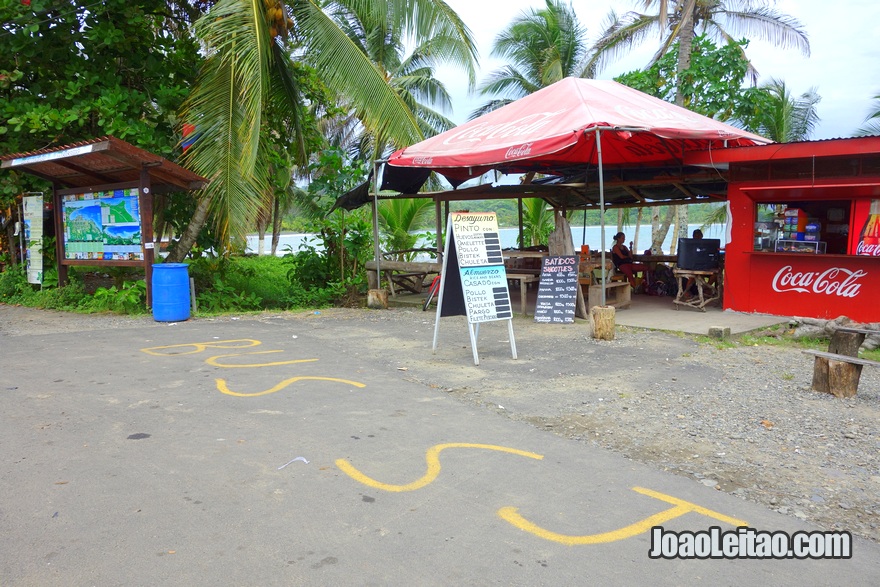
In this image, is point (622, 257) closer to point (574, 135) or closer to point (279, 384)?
point (574, 135)

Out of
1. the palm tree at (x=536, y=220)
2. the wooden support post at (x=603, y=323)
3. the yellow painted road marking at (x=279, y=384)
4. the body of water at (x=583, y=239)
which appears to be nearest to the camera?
the yellow painted road marking at (x=279, y=384)

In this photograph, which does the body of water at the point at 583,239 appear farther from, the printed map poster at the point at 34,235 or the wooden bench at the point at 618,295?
the printed map poster at the point at 34,235

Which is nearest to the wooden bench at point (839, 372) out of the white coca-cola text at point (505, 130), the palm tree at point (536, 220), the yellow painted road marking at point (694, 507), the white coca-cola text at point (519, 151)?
the yellow painted road marking at point (694, 507)

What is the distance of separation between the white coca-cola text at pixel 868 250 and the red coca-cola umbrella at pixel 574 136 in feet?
7.78

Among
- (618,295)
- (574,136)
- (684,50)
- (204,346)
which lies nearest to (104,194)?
(204,346)

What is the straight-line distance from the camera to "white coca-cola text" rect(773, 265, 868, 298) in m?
10.0

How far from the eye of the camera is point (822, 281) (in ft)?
33.7

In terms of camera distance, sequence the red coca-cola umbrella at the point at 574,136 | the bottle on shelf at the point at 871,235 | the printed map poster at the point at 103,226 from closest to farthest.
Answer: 1. the bottle on shelf at the point at 871,235
2. the red coca-cola umbrella at the point at 574,136
3. the printed map poster at the point at 103,226

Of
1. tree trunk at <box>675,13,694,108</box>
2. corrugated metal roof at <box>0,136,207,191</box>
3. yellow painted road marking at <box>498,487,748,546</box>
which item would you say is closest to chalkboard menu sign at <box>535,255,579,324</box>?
corrugated metal roof at <box>0,136,207,191</box>

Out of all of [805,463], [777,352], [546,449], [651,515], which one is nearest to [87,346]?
[546,449]

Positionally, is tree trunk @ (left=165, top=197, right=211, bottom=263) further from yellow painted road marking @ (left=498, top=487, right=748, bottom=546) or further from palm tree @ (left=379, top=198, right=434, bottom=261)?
yellow painted road marking @ (left=498, top=487, right=748, bottom=546)

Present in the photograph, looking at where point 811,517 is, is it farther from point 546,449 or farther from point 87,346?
point 87,346

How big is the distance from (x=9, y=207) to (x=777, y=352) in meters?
14.9

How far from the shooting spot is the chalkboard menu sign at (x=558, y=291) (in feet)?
35.0
